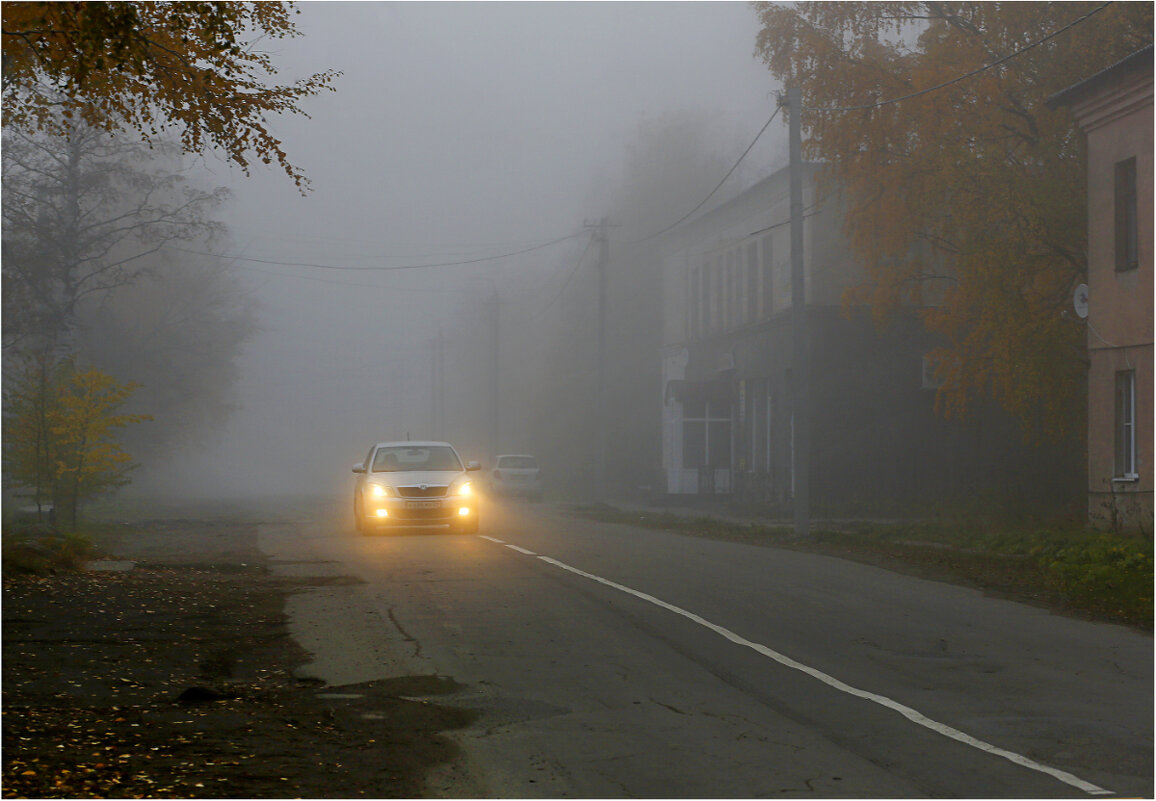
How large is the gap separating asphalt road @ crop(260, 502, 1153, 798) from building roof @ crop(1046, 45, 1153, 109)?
10.2 meters

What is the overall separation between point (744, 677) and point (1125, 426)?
1565 cm

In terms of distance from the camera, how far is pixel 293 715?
783 cm

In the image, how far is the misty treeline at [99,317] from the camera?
24.5m

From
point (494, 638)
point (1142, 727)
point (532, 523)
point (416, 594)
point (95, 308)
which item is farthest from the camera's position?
point (95, 308)

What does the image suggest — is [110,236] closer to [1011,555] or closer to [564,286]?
[1011,555]

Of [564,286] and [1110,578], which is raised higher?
[564,286]

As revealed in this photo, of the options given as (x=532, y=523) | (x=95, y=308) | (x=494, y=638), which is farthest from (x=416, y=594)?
(x=95, y=308)

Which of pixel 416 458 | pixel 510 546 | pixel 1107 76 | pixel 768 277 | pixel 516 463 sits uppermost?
pixel 1107 76

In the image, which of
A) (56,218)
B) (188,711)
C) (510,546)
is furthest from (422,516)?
(56,218)

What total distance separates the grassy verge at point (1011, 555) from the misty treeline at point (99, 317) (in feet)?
35.3

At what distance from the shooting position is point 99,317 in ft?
146

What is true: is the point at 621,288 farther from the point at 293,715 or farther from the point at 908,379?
the point at 293,715

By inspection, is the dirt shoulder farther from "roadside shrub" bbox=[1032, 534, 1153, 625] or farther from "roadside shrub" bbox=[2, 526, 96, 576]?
"roadside shrub" bbox=[1032, 534, 1153, 625]

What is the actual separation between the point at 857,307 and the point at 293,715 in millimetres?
29765
